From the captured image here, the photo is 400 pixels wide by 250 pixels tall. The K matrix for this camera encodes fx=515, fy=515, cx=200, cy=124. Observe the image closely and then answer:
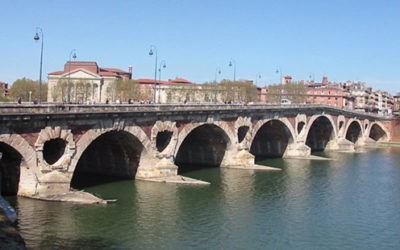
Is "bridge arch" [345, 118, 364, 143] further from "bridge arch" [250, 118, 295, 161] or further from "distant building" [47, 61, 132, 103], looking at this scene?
"distant building" [47, 61, 132, 103]

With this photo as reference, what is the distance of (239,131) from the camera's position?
6322 cm

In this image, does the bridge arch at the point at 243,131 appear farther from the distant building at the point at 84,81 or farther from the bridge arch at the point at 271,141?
the distant building at the point at 84,81

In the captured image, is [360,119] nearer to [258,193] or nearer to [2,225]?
[258,193]

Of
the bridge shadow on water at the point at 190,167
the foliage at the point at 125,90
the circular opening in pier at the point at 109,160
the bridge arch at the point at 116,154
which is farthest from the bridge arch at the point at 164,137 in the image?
the foliage at the point at 125,90

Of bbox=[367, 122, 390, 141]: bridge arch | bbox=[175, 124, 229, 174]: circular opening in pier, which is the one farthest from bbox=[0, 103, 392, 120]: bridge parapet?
bbox=[367, 122, 390, 141]: bridge arch

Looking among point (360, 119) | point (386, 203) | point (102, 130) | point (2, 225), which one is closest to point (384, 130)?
point (360, 119)

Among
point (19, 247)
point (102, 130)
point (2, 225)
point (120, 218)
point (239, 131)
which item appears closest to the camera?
point (19, 247)

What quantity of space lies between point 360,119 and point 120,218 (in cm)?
8472

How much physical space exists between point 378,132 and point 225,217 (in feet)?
304

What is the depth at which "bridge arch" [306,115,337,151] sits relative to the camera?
309ft

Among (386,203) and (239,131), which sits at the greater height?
(239,131)

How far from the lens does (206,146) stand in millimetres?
62156

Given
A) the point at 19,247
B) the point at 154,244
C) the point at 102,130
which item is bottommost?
the point at 154,244

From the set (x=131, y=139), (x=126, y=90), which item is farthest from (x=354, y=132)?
(x=131, y=139)
